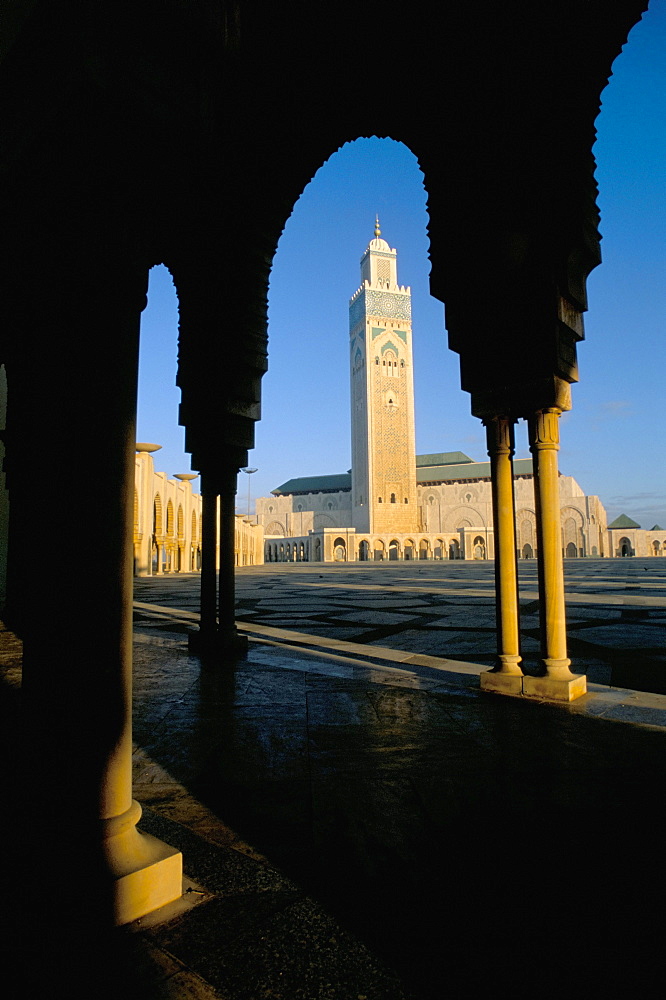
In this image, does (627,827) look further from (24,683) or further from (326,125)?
(326,125)

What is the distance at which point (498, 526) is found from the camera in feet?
12.0

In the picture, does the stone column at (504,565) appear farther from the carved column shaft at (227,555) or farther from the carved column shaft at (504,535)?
the carved column shaft at (227,555)

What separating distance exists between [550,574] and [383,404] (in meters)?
53.2

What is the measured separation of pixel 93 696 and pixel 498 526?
9.42 ft

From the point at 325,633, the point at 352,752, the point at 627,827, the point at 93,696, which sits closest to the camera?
the point at 93,696

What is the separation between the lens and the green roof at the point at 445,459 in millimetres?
69875

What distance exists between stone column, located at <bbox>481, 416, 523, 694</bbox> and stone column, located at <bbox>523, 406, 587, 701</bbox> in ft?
0.48

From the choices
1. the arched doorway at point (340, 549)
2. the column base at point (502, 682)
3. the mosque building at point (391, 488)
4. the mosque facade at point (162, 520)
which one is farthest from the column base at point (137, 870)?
the arched doorway at point (340, 549)

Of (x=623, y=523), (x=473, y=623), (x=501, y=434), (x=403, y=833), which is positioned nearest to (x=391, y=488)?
(x=623, y=523)

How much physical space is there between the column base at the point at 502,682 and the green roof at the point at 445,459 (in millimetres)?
66976

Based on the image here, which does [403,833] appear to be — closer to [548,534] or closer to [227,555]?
[548,534]

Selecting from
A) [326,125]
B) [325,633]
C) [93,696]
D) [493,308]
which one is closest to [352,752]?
[93,696]

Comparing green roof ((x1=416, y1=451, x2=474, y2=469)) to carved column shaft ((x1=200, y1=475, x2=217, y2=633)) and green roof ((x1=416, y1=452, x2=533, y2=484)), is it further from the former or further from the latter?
carved column shaft ((x1=200, y1=475, x2=217, y2=633))

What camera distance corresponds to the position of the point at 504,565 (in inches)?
141
